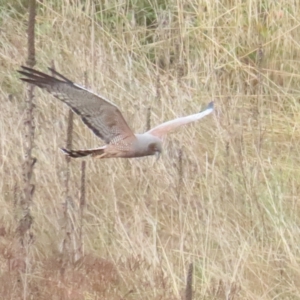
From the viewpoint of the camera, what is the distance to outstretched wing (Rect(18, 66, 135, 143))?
9.24 feet

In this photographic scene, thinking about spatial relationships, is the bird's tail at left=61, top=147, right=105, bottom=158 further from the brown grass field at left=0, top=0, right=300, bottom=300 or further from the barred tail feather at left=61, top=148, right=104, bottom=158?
the brown grass field at left=0, top=0, right=300, bottom=300

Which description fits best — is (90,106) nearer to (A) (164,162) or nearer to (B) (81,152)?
(B) (81,152)

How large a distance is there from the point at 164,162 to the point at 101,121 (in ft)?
3.23

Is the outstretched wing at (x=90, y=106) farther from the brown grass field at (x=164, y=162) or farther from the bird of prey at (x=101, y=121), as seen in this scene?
the brown grass field at (x=164, y=162)

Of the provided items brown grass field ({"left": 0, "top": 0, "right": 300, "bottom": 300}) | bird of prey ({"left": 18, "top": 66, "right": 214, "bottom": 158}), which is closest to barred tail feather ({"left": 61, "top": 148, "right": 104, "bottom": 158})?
bird of prey ({"left": 18, "top": 66, "right": 214, "bottom": 158})

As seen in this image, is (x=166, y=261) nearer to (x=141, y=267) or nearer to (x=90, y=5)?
(x=141, y=267)

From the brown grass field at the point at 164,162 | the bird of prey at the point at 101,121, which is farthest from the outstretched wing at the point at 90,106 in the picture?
the brown grass field at the point at 164,162

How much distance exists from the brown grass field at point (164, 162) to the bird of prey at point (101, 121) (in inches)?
13.3

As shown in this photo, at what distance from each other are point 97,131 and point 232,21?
230 centimetres

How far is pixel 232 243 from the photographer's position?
3533 mm

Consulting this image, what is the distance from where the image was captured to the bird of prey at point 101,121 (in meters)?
2.83

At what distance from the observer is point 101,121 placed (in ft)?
9.83

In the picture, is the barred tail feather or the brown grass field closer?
the barred tail feather

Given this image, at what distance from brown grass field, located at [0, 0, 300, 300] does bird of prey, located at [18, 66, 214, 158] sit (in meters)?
0.34
